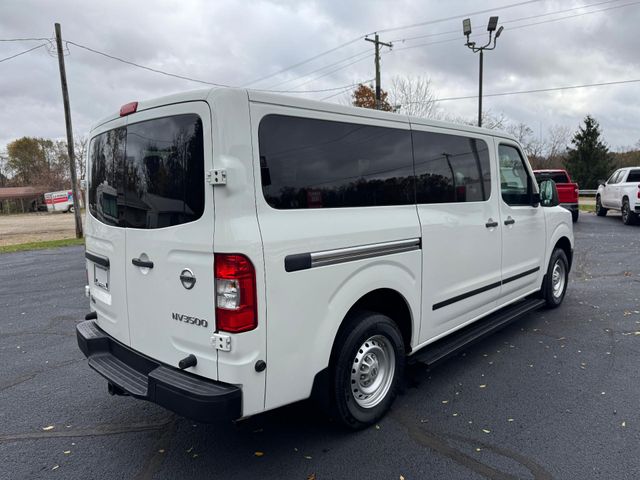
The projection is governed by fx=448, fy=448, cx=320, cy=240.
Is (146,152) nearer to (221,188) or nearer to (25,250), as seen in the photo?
(221,188)

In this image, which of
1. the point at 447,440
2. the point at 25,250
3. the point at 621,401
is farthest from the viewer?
the point at 25,250

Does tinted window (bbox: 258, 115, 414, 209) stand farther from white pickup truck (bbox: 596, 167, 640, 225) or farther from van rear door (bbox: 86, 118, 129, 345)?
white pickup truck (bbox: 596, 167, 640, 225)

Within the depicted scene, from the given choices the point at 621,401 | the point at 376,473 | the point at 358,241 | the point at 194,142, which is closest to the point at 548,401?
the point at 621,401

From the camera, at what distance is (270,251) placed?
2350 millimetres

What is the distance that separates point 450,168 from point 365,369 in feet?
5.90

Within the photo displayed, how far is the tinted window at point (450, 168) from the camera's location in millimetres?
3457

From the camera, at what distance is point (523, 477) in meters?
2.54

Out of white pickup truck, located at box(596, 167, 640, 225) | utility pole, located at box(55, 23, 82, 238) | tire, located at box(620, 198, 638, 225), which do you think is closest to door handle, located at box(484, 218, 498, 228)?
white pickup truck, located at box(596, 167, 640, 225)

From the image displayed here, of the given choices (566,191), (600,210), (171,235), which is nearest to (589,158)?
(600,210)

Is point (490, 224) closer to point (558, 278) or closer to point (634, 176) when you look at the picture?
point (558, 278)

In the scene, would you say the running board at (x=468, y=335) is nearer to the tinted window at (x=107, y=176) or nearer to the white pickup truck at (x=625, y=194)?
the tinted window at (x=107, y=176)

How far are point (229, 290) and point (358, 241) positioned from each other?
0.91 meters

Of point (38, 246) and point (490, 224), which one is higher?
point (490, 224)

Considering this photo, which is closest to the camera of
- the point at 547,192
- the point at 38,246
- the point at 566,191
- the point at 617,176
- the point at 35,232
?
the point at 547,192
